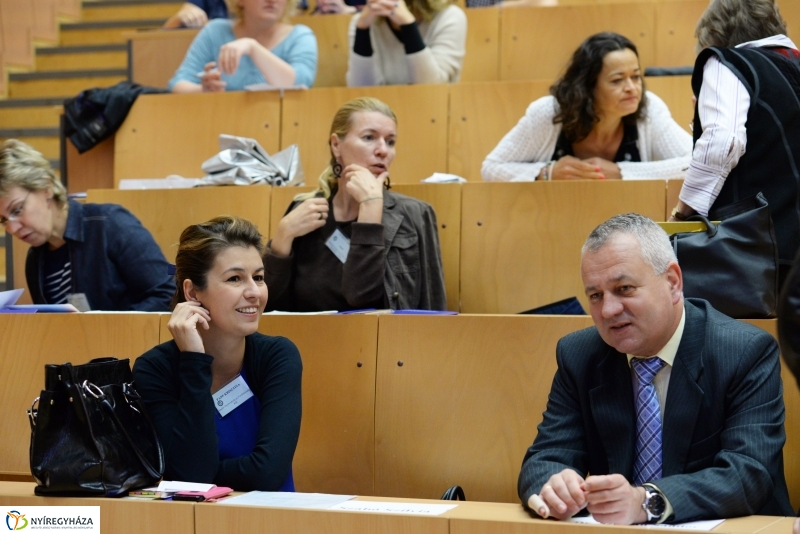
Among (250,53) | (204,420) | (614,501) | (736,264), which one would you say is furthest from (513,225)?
(614,501)

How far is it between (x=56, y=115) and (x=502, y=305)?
3465 mm

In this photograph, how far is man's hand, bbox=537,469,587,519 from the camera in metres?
1.64

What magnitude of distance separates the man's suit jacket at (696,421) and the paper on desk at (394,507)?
0.54ft

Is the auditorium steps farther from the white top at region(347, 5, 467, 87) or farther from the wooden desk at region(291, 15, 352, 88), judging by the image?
the white top at region(347, 5, 467, 87)

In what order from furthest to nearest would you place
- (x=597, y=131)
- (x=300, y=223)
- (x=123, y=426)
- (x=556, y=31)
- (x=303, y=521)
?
(x=556, y=31) → (x=597, y=131) → (x=300, y=223) → (x=123, y=426) → (x=303, y=521)

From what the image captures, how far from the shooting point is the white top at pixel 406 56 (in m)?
4.07

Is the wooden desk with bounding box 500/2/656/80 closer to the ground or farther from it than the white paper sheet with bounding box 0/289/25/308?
farther from it

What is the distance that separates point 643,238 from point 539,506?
1.84 ft

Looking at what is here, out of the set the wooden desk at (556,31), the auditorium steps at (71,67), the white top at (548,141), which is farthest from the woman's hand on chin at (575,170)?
the auditorium steps at (71,67)

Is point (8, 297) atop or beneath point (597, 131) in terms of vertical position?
beneath

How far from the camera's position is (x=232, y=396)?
7.38ft

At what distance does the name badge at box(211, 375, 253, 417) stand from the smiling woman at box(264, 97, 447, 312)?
70 centimetres
